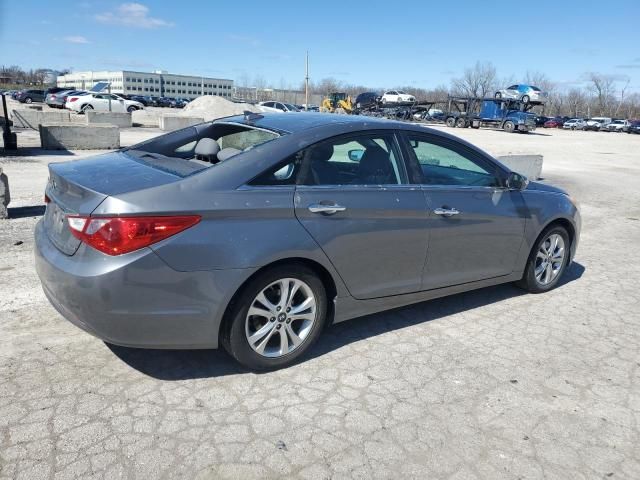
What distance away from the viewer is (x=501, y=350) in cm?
388

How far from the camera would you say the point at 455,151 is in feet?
14.2

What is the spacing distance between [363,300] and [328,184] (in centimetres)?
86

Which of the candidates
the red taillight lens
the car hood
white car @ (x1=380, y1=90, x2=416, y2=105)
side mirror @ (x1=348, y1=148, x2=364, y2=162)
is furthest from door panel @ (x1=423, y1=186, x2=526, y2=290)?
white car @ (x1=380, y1=90, x2=416, y2=105)

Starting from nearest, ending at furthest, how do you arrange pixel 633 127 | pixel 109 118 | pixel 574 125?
pixel 109 118
pixel 633 127
pixel 574 125

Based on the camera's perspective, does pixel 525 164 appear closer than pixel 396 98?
Yes

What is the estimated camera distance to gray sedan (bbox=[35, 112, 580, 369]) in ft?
9.27

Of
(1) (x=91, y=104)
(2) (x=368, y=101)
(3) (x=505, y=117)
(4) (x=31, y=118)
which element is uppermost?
(2) (x=368, y=101)

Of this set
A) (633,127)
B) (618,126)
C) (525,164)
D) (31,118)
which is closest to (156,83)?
(618,126)

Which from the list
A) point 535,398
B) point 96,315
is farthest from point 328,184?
point 535,398

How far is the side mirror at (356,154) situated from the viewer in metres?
3.76

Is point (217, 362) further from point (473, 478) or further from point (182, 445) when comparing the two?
point (473, 478)

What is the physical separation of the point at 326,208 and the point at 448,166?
163 centimetres

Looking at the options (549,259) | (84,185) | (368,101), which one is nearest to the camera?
(84,185)

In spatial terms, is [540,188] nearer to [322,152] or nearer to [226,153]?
[322,152]
